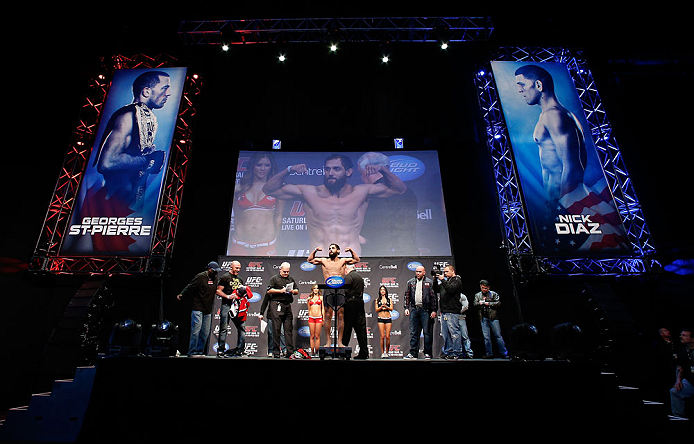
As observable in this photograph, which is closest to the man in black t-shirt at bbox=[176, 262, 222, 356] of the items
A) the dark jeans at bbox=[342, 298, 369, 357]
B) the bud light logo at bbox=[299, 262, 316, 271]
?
the dark jeans at bbox=[342, 298, 369, 357]

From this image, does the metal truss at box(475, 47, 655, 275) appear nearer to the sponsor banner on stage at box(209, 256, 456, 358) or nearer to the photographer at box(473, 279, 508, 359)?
the photographer at box(473, 279, 508, 359)

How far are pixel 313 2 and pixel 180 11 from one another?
380 cm

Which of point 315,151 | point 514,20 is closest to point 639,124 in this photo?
point 514,20

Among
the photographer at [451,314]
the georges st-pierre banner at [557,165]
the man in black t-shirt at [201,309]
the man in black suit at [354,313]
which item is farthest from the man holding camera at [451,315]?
the man in black t-shirt at [201,309]

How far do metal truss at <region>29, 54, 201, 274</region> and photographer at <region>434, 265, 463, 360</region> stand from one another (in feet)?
21.8

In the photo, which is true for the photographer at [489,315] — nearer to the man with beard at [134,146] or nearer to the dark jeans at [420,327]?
the dark jeans at [420,327]

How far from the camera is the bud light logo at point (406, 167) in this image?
11.2 meters

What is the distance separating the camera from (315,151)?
11750 mm

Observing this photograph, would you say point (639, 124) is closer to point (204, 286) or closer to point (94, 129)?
point (204, 286)

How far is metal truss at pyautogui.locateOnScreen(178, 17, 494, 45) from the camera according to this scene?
1029 centimetres

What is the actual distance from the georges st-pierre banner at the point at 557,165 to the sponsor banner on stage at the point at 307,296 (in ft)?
9.24

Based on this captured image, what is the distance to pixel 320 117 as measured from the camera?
Result: 1162 cm

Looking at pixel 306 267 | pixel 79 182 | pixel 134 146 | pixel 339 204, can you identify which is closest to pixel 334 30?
pixel 339 204

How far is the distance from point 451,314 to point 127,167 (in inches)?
355
